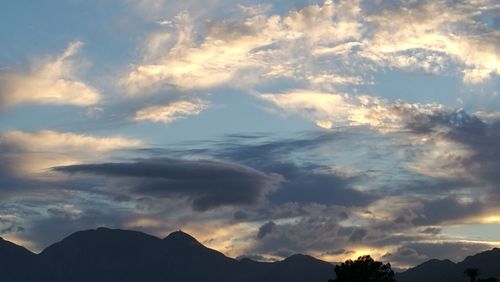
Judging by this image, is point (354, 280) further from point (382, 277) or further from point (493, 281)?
point (493, 281)

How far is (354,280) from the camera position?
160500mm

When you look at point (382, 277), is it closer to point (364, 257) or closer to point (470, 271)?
point (364, 257)

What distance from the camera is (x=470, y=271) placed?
160 metres

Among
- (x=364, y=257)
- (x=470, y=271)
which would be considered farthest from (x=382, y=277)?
(x=470, y=271)

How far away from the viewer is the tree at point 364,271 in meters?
161

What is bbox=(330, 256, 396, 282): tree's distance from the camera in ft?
529

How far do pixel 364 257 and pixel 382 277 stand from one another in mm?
5532

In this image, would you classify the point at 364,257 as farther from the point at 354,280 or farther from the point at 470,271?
the point at 470,271

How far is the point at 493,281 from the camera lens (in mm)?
164375

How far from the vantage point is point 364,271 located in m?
163

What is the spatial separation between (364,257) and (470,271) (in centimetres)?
2143

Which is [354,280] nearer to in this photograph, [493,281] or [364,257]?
[364,257]

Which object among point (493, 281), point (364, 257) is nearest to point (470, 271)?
point (493, 281)

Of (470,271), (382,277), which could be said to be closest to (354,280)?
(382,277)
